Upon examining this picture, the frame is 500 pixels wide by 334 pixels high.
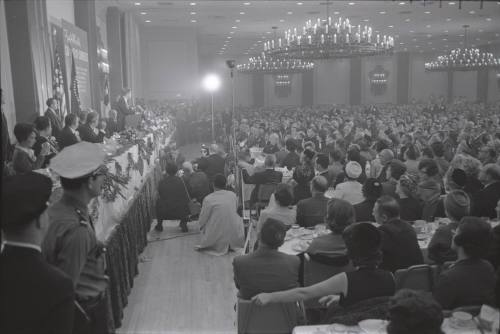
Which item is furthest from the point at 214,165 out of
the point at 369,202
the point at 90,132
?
the point at 369,202

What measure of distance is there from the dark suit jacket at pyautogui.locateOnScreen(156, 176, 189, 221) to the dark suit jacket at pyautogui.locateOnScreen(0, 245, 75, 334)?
5726 mm

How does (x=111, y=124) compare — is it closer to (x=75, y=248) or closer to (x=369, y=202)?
(x=369, y=202)

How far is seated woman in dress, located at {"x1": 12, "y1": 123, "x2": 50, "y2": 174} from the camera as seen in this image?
14.9ft

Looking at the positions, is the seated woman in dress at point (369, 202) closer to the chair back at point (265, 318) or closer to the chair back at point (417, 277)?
the chair back at point (417, 277)

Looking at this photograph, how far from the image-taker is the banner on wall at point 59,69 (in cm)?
824

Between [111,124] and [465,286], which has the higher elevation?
[111,124]

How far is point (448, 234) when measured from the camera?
3977 millimetres

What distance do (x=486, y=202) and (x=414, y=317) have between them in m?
3.86

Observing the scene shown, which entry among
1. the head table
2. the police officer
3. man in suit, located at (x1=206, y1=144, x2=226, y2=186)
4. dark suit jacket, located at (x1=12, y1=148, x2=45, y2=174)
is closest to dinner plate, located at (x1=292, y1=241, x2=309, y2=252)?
the head table

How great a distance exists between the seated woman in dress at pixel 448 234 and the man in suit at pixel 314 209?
4.27 ft

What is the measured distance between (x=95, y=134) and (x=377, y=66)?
93.3 feet

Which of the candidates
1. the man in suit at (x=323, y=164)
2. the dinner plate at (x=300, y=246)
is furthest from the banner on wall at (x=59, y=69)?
the dinner plate at (x=300, y=246)

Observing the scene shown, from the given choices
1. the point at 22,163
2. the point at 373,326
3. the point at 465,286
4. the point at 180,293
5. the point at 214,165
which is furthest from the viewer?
the point at 214,165

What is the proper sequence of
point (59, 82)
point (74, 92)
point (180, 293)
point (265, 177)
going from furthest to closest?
point (74, 92) < point (59, 82) < point (265, 177) < point (180, 293)
